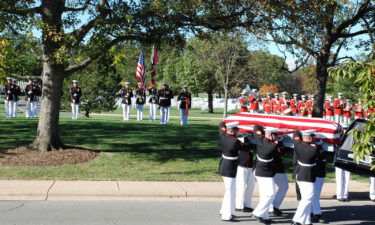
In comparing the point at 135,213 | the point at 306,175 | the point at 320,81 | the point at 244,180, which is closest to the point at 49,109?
the point at 135,213

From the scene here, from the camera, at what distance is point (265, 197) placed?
744 cm

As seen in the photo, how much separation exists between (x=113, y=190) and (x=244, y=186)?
2.71m

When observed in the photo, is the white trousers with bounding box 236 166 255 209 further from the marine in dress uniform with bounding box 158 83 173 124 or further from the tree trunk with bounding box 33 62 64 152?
the marine in dress uniform with bounding box 158 83 173 124

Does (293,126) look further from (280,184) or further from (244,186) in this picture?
(244,186)

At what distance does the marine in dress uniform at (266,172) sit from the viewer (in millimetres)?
7457

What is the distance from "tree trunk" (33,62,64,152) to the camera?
11.9 meters

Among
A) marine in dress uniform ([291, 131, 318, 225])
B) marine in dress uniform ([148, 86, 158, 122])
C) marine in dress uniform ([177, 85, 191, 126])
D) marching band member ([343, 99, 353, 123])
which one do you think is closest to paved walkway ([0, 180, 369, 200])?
marine in dress uniform ([291, 131, 318, 225])

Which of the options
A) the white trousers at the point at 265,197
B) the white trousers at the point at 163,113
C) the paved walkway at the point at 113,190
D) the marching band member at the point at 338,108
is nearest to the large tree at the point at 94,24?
the paved walkway at the point at 113,190

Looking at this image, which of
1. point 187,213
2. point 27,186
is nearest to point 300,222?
point 187,213

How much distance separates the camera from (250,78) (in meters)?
38.5

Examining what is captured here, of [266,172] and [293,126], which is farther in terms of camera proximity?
[293,126]

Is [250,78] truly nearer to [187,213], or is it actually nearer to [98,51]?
[98,51]

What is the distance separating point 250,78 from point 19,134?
2676 cm

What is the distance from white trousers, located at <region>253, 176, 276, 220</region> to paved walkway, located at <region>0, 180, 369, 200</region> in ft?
6.50
